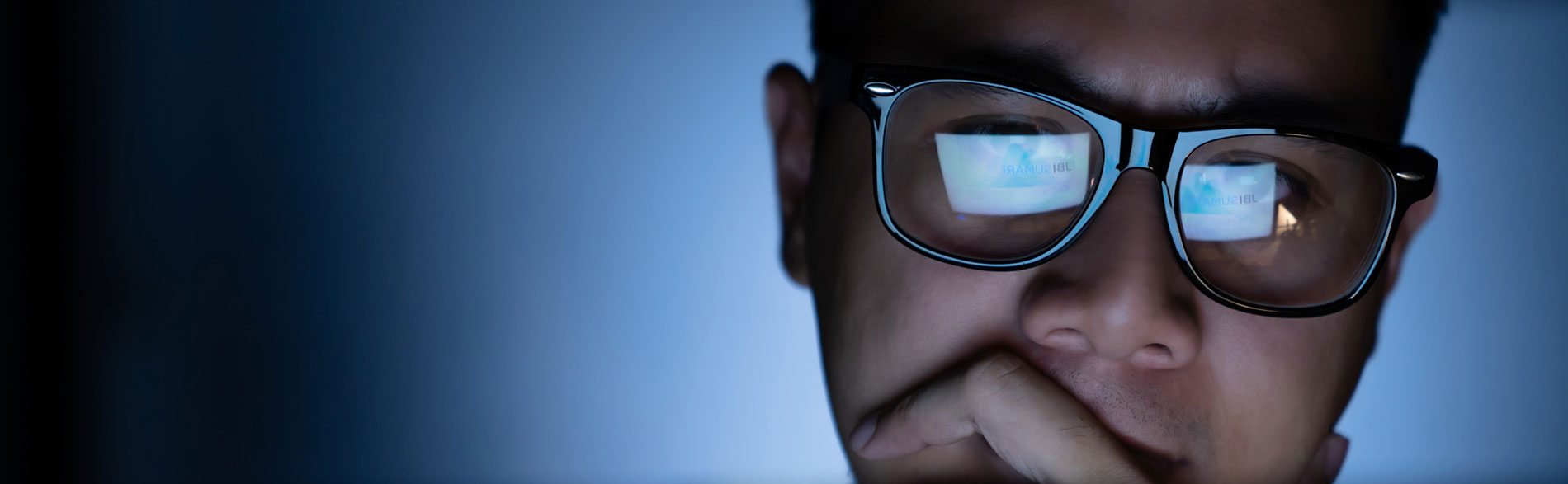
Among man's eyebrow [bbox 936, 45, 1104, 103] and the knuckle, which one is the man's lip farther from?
man's eyebrow [bbox 936, 45, 1104, 103]

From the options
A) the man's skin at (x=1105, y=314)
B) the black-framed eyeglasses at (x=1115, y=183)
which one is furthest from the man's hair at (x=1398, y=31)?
the black-framed eyeglasses at (x=1115, y=183)

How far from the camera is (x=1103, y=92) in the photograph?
23.1 inches

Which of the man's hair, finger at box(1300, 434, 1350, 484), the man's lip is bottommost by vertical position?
finger at box(1300, 434, 1350, 484)

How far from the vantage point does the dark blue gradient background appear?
1.95 feet

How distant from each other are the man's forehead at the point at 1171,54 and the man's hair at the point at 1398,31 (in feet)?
0.32

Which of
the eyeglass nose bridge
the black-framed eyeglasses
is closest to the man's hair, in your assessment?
the black-framed eyeglasses

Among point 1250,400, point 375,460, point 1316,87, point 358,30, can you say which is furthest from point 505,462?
point 1316,87

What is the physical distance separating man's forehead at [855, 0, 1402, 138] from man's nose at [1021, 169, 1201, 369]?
0.07 meters

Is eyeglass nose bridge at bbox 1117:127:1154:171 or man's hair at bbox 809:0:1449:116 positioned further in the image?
man's hair at bbox 809:0:1449:116

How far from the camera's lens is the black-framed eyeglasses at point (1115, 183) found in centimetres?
57

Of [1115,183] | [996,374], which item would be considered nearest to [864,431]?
[996,374]

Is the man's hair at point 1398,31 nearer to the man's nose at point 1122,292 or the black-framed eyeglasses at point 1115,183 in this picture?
the black-framed eyeglasses at point 1115,183

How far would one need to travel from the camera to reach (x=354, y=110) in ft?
2.06

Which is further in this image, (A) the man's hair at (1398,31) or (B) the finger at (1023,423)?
(A) the man's hair at (1398,31)
